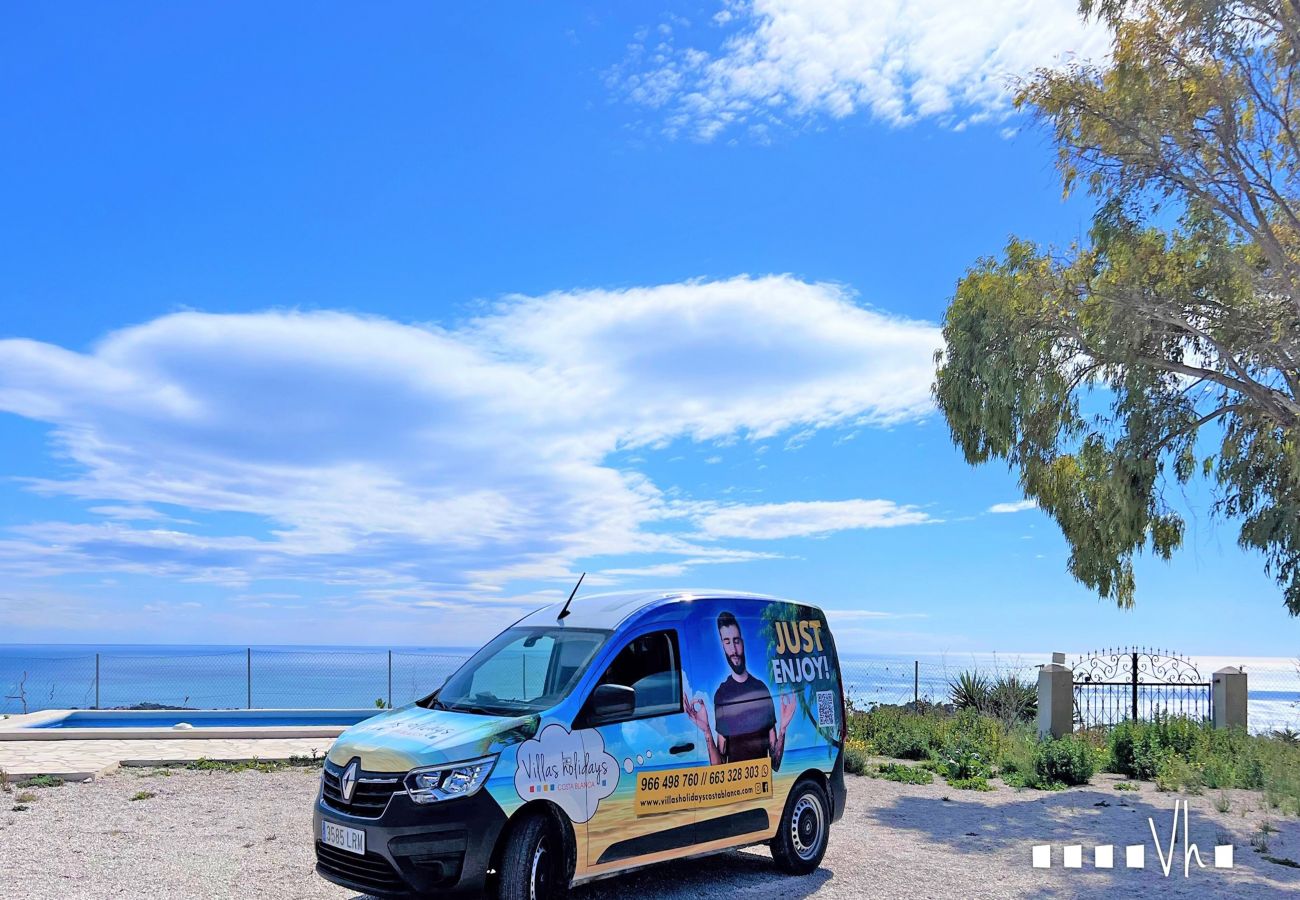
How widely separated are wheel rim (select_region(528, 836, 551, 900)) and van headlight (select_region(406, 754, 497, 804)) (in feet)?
2.10

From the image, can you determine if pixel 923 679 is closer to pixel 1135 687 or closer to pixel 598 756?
pixel 1135 687

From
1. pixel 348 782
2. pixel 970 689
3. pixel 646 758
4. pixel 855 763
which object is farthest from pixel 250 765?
pixel 970 689

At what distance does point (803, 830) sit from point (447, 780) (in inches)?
142

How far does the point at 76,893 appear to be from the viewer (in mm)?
8016

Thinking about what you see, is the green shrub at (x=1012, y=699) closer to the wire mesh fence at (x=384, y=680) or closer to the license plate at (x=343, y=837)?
the wire mesh fence at (x=384, y=680)

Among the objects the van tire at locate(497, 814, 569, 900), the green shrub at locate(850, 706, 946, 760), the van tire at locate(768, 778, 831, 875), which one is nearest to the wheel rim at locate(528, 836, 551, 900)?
the van tire at locate(497, 814, 569, 900)

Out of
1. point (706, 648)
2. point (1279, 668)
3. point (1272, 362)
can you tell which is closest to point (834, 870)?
point (706, 648)

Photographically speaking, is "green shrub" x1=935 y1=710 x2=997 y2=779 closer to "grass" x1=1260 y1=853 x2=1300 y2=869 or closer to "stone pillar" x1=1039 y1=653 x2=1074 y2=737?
"stone pillar" x1=1039 y1=653 x2=1074 y2=737

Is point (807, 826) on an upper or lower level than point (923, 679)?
upper

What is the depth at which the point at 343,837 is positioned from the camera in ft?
22.1

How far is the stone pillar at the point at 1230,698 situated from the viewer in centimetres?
1986

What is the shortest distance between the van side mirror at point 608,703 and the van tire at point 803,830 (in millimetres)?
2160

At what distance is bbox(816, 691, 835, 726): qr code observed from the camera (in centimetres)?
902

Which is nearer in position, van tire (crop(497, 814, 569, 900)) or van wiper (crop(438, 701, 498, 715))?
van tire (crop(497, 814, 569, 900))
